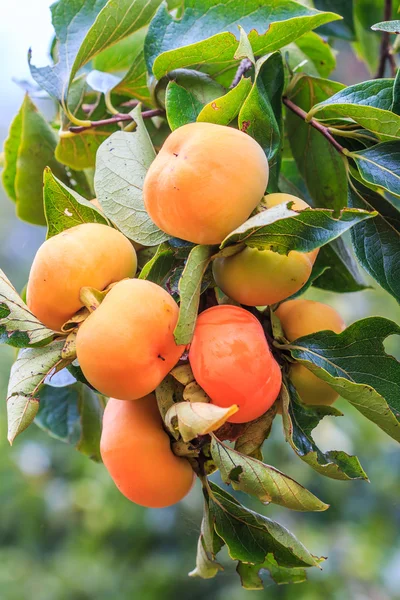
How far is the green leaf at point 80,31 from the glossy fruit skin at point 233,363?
426 millimetres

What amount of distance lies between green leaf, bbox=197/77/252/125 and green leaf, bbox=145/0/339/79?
11cm

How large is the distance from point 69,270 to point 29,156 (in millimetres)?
420

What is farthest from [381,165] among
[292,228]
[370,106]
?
[292,228]

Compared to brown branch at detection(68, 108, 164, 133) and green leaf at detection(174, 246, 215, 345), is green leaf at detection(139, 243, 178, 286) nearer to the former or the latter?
green leaf at detection(174, 246, 215, 345)

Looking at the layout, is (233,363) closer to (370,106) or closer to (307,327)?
(307,327)

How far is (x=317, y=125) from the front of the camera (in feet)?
2.39

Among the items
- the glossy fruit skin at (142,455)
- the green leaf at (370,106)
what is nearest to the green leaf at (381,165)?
the green leaf at (370,106)

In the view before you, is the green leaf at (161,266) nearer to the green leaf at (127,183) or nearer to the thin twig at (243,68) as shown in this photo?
the green leaf at (127,183)

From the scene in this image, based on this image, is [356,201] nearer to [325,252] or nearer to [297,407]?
[325,252]

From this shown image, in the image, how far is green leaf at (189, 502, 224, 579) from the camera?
671 mm

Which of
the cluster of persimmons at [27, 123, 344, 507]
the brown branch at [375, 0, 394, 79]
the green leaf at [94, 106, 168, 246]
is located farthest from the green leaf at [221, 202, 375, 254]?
the brown branch at [375, 0, 394, 79]

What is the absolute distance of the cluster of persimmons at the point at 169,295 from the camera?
52cm

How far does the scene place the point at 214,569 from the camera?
28.4 inches

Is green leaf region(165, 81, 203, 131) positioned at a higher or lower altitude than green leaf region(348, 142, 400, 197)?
higher
